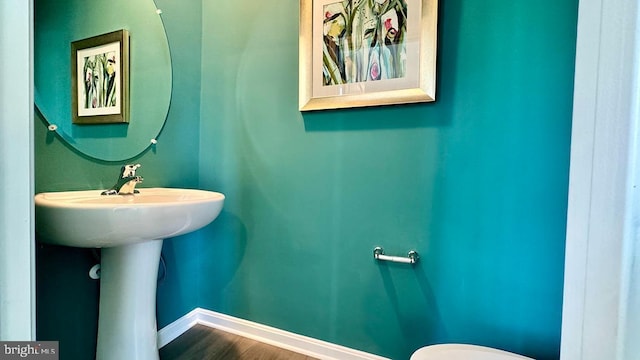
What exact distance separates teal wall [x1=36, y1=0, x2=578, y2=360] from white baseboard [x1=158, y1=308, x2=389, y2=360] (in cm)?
4

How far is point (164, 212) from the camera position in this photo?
854 mm

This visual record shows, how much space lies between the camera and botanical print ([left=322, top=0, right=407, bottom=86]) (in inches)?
46.1

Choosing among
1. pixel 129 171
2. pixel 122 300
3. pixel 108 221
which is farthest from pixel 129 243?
pixel 129 171

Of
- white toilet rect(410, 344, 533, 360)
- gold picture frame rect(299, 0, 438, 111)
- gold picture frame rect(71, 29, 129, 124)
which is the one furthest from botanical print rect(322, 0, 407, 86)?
white toilet rect(410, 344, 533, 360)

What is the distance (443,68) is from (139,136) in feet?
4.41

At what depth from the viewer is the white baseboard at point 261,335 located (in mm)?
1337

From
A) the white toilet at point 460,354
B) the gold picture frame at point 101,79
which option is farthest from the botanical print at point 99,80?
the white toilet at point 460,354

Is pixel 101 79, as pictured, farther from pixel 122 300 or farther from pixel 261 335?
pixel 261 335

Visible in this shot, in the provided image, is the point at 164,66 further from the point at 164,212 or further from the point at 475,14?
the point at 475,14

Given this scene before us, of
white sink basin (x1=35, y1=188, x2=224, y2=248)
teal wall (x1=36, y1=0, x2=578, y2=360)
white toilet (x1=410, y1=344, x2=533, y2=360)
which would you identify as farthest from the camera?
teal wall (x1=36, y1=0, x2=578, y2=360)

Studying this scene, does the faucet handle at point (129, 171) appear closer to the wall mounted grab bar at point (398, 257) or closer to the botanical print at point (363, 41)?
the botanical print at point (363, 41)

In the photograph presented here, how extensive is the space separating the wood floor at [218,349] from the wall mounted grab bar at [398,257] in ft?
2.02

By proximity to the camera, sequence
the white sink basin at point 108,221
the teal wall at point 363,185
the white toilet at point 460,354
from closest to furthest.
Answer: the white sink basin at point 108,221 < the white toilet at point 460,354 < the teal wall at point 363,185

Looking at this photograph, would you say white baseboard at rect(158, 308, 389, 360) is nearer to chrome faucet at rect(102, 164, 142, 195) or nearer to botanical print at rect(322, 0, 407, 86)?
chrome faucet at rect(102, 164, 142, 195)
